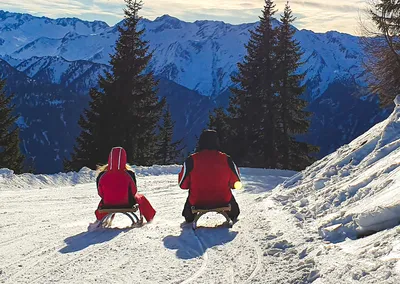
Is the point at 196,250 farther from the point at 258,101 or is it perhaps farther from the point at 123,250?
the point at 258,101

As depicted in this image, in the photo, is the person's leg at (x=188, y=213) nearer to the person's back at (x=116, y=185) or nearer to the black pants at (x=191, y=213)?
the black pants at (x=191, y=213)

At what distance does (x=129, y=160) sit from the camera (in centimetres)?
2608

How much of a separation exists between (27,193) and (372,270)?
31.1 ft

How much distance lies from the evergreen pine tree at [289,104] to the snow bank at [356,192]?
18801 mm

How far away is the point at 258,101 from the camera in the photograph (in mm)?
30047

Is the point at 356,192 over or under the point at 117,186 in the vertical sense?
over

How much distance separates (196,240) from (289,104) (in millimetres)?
24361

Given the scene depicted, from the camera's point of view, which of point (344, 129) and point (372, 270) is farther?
point (344, 129)

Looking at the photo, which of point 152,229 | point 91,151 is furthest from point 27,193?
point 91,151

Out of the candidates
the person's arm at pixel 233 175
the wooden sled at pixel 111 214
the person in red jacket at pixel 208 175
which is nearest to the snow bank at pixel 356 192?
the person's arm at pixel 233 175

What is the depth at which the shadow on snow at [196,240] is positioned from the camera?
18.5 ft

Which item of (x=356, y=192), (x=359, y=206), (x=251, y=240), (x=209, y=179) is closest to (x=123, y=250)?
Answer: (x=251, y=240)

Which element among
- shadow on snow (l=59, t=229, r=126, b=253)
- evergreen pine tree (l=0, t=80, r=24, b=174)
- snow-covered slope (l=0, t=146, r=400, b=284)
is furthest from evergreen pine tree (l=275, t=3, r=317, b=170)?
shadow on snow (l=59, t=229, r=126, b=253)

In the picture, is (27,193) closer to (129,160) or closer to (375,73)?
(129,160)
